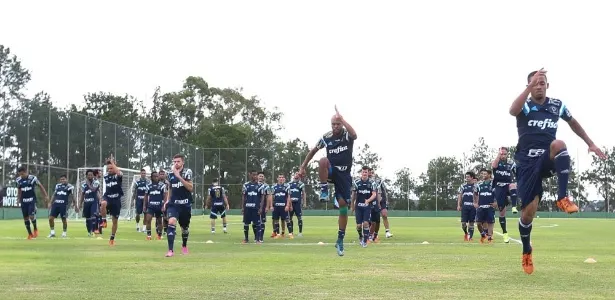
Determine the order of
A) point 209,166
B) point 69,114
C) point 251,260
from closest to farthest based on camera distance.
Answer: point 251,260 < point 69,114 < point 209,166

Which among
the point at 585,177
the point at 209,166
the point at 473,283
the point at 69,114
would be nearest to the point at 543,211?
the point at 585,177

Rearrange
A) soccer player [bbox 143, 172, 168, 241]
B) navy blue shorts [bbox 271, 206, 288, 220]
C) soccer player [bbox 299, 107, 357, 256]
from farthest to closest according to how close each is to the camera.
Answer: navy blue shorts [bbox 271, 206, 288, 220]
soccer player [bbox 143, 172, 168, 241]
soccer player [bbox 299, 107, 357, 256]

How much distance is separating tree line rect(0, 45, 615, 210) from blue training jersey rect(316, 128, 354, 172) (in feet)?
118

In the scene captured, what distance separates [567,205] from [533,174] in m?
0.75

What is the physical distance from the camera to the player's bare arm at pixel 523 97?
10812 millimetres

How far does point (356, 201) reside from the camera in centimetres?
2227

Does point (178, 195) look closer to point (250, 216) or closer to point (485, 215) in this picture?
point (250, 216)

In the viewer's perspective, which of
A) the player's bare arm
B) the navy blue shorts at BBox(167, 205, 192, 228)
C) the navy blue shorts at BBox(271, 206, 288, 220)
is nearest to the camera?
the player's bare arm

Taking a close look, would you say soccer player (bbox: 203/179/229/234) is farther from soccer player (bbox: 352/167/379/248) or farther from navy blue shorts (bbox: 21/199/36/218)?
soccer player (bbox: 352/167/379/248)

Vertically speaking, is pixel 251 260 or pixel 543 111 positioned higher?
pixel 543 111

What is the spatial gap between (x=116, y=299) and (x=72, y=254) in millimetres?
8673

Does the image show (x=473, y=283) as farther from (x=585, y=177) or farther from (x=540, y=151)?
(x=585, y=177)

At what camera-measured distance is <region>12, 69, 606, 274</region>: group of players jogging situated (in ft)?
36.1

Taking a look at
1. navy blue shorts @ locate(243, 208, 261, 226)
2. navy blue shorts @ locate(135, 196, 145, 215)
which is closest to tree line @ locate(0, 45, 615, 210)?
navy blue shorts @ locate(135, 196, 145, 215)
